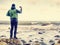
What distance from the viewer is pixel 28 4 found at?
8.92ft

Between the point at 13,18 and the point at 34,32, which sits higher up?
the point at 13,18

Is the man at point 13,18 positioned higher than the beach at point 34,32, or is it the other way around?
the man at point 13,18

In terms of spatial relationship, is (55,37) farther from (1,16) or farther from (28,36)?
(1,16)

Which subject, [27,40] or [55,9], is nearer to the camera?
[27,40]

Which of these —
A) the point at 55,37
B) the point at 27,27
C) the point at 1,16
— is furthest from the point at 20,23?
the point at 55,37

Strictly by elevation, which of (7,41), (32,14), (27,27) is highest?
(32,14)

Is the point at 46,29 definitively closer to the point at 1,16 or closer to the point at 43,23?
the point at 43,23

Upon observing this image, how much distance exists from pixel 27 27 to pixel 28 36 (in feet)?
0.47

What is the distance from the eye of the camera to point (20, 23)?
257 centimetres

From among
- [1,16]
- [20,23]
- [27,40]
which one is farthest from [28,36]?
[1,16]

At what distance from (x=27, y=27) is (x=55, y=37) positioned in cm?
41

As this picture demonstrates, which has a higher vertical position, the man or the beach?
the man

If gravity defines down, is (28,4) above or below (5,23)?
above

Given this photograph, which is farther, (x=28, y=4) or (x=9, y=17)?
(x=28, y=4)
